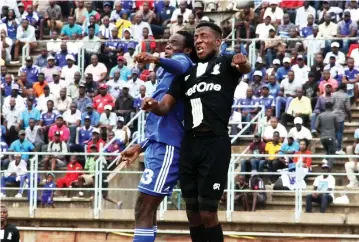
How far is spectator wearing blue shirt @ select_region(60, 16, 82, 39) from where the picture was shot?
106ft

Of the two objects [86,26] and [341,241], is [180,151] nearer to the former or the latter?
[341,241]

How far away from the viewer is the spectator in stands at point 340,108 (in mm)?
26156

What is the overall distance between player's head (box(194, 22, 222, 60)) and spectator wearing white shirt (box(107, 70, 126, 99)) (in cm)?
1542

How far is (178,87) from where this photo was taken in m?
13.6

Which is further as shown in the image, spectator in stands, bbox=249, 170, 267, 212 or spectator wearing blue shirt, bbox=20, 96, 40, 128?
spectator wearing blue shirt, bbox=20, 96, 40, 128

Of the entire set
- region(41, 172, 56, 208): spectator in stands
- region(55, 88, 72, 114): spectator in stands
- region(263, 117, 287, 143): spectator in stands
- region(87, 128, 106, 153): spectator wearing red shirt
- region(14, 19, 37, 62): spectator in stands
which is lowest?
region(41, 172, 56, 208): spectator in stands

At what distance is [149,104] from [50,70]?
17.5m

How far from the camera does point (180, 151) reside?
44.7 feet

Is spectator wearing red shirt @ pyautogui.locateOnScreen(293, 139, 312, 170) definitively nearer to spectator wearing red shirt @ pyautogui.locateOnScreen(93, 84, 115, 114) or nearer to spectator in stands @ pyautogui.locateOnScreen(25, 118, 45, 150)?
spectator wearing red shirt @ pyautogui.locateOnScreen(93, 84, 115, 114)

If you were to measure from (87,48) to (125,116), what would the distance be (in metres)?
3.87

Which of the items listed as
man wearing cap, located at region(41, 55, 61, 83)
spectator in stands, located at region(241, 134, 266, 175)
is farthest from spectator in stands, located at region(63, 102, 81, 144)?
spectator in stands, located at region(241, 134, 266, 175)

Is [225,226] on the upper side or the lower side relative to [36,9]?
lower

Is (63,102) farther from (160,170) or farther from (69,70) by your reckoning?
(160,170)

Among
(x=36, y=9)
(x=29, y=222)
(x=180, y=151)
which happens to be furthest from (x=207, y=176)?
(x=36, y=9)
